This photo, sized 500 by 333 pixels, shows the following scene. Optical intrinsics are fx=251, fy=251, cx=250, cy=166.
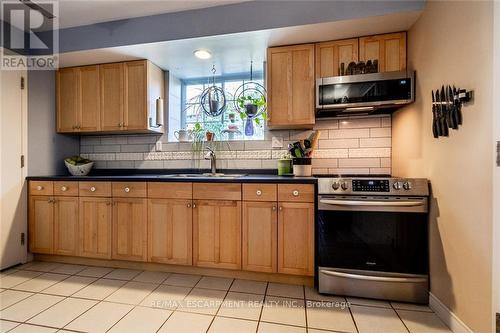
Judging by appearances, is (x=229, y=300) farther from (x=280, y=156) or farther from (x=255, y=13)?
(x=255, y=13)

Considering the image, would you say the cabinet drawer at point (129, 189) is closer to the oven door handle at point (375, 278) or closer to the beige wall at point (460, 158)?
the oven door handle at point (375, 278)

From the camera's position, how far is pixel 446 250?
1575mm

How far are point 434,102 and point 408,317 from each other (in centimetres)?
142

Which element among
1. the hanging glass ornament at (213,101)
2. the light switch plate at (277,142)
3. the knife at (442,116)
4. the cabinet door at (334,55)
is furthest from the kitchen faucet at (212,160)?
the knife at (442,116)

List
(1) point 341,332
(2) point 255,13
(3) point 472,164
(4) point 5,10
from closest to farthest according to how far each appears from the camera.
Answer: (3) point 472,164 < (1) point 341,332 < (2) point 255,13 < (4) point 5,10

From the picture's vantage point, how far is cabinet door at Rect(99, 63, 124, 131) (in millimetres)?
2740

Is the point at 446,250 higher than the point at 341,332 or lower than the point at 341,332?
higher

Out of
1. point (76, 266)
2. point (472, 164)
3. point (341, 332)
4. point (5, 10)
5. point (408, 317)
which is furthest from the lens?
point (76, 266)

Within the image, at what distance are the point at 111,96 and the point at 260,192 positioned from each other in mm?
2007

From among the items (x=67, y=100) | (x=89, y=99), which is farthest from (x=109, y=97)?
(x=67, y=100)

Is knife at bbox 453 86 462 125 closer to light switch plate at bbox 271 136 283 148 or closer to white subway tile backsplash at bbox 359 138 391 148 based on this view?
white subway tile backsplash at bbox 359 138 391 148

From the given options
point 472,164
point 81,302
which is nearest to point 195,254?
point 81,302

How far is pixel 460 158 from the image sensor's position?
4.70 ft

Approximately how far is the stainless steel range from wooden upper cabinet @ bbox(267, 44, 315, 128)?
29.4 inches
